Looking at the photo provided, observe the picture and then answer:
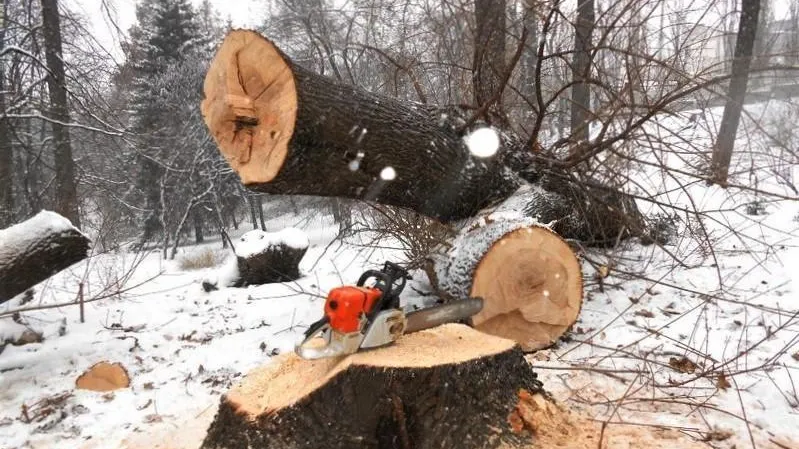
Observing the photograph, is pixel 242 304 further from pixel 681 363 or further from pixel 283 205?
pixel 283 205

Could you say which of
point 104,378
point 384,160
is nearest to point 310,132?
point 384,160

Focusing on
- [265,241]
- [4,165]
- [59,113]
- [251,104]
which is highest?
[59,113]

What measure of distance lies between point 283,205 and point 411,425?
63.3 feet

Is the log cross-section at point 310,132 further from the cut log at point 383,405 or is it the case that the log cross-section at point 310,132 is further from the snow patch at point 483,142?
the cut log at point 383,405

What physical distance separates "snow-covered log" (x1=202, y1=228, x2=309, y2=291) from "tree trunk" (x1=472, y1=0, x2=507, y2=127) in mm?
3080

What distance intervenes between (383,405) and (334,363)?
275 millimetres

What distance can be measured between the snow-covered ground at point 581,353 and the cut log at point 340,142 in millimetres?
921

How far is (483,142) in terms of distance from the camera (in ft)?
11.9

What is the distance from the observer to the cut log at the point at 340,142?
2484mm

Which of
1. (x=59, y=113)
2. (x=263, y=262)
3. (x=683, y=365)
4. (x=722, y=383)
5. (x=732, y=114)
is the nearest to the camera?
(x=722, y=383)

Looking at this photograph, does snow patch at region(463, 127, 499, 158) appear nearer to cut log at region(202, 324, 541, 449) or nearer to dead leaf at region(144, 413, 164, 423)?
cut log at region(202, 324, 541, 449)

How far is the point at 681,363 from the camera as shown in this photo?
291 centimetres

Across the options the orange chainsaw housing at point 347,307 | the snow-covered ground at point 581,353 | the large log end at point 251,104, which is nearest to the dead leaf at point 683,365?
the snow-covered ground at point 581,353

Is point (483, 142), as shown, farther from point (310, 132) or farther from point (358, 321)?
point (358, 321)
